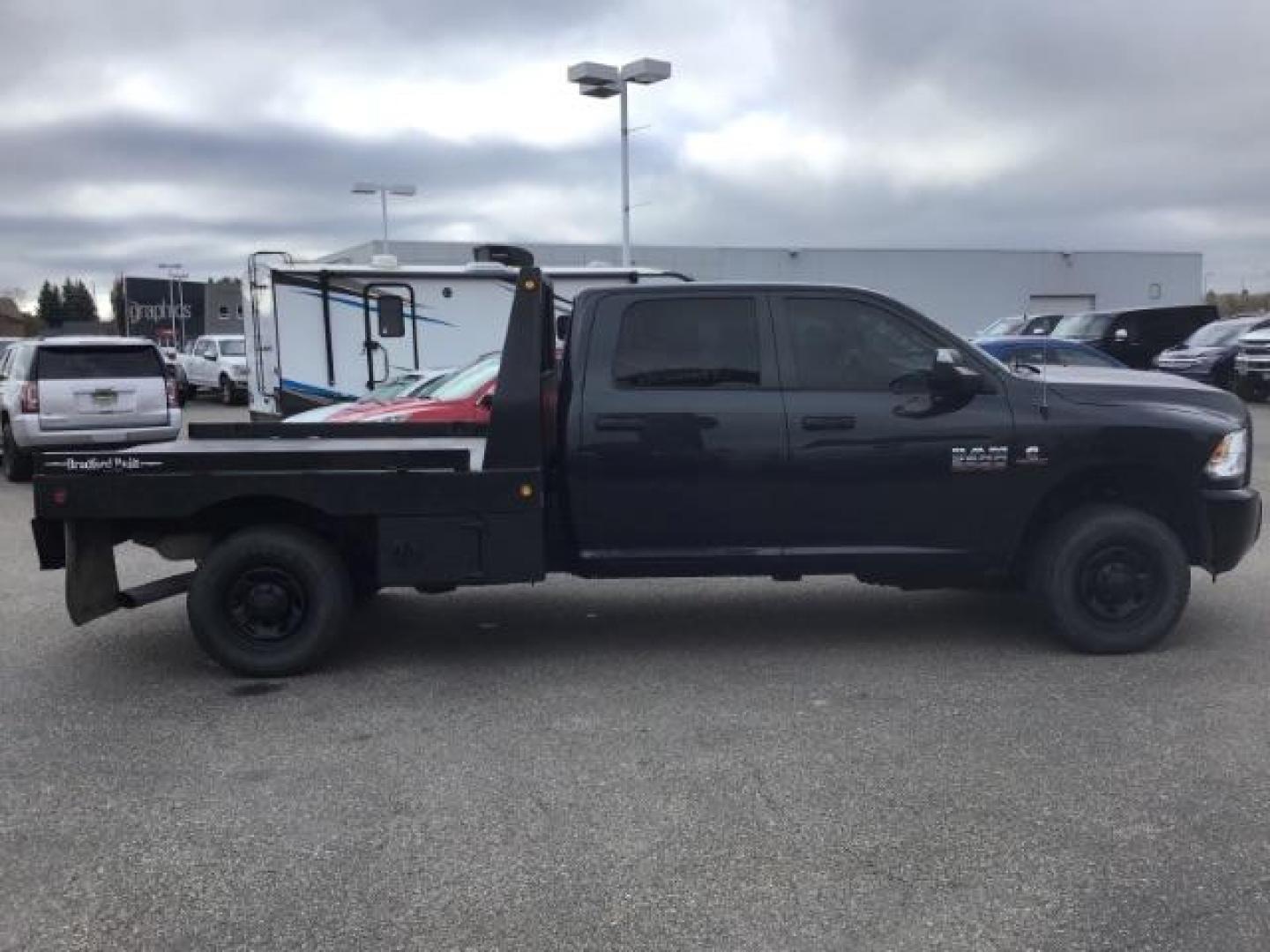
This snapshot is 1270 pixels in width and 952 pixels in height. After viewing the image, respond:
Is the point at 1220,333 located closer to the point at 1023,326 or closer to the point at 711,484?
the point at 1023,326

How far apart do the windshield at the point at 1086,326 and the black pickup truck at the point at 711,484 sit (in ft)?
69.1

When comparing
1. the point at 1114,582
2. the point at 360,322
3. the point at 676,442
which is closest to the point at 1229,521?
the point at 1114,582

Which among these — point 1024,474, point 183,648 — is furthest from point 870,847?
point 183,648

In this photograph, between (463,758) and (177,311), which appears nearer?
(463,758)

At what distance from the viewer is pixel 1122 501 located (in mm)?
6246

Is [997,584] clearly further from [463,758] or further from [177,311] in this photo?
[177,311]

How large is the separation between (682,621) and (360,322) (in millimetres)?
11592

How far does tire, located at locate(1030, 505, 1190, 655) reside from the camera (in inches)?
236

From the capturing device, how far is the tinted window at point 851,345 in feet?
19.6

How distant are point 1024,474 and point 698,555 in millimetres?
1712

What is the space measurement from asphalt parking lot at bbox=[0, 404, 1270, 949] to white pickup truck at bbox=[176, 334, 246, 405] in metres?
22.9

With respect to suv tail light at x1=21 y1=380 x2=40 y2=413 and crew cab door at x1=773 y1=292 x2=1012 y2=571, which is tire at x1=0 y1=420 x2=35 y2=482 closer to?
suv tail light at x1=21 y1=380 x2=40 y2=413

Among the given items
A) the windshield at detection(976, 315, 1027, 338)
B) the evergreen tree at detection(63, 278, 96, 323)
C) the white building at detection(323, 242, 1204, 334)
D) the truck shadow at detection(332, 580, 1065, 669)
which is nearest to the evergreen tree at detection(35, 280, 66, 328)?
the evergreen tree at detection(63, 278, 96, 323)

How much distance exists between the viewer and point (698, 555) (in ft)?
19.5
